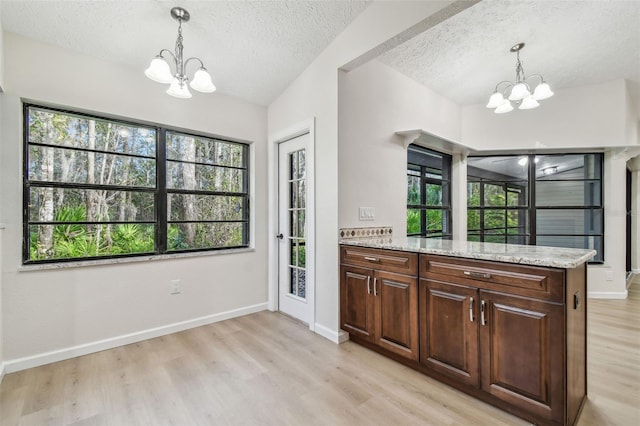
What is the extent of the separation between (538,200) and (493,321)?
3677 millimetres

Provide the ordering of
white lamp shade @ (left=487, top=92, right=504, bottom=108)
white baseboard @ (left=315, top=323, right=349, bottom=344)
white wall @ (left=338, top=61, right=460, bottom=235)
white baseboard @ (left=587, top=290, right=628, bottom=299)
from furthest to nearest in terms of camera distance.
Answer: white baseboard @ (left=587, top=290, right=628, bottom=299)
white lamp shade @ (left=487, top=92, right=504, bottom=108)
white wall @ (left=338, top=61, right=460, bottom=235)
white baseboard @ (left=315, top=323, right=349, bottom=344)

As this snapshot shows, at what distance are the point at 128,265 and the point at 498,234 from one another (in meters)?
4.94

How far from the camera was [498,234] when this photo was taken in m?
4.57

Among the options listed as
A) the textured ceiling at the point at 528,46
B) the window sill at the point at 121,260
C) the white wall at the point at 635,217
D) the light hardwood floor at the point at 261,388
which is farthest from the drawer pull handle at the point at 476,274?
the white wall at the point at 635,217

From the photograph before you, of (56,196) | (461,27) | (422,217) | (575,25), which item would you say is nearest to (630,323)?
(422,217)

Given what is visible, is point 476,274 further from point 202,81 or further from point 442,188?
point 442,188

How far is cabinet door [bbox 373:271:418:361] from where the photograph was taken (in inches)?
84.4

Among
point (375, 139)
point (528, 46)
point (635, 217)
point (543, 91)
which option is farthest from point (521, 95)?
point (635, 217)

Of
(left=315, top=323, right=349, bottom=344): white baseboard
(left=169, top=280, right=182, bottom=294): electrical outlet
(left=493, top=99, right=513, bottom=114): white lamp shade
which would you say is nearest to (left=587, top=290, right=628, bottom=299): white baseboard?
(left=493, top=99, right=513, bottom=114): white lamp shade

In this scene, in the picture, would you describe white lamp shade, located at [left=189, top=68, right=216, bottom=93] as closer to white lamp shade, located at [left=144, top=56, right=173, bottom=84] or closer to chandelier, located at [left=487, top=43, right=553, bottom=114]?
white lamp shade, located at [left=144, top=56, right=173, bottom=84]

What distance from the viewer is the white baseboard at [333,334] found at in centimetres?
266

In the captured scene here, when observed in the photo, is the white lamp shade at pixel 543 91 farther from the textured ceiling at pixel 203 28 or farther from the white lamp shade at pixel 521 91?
the textured ceiling at pixel 203 28

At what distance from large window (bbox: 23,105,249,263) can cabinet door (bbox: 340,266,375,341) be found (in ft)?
4.95

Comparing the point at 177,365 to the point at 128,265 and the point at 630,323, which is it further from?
the point at 630,323
